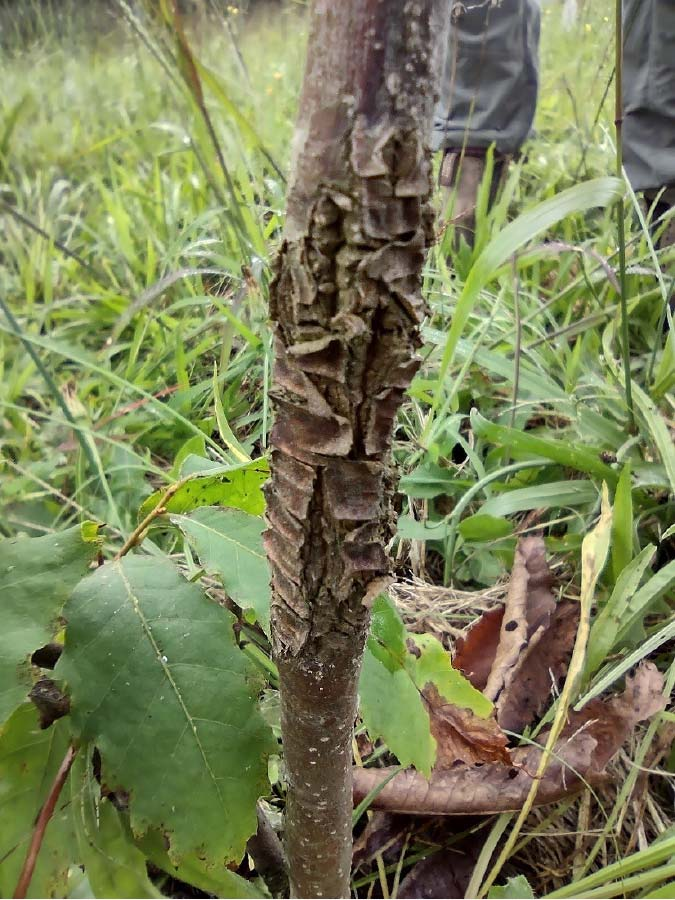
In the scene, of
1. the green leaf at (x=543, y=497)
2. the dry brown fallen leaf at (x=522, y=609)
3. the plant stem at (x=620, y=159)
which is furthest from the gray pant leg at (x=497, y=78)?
the dry brown fallen leaf at (x=522, y=609)

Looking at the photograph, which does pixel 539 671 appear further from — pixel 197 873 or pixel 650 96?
pixel 650 96

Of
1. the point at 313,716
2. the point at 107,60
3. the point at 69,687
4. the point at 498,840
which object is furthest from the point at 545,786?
the point at 107,60

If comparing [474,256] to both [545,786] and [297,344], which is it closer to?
[545,786]

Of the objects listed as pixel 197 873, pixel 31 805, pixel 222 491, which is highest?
pixel 222 491

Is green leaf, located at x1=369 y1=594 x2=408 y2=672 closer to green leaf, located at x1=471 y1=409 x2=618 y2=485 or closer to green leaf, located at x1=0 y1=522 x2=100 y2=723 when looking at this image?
green leaf, located at x1=0 y1=522 x2=100 y2=723

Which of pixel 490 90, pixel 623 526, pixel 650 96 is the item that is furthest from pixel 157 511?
pixel 490 90

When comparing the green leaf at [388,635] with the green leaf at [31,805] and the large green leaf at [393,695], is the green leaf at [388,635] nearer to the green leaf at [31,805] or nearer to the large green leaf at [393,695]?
the large green leaf at [393,695]

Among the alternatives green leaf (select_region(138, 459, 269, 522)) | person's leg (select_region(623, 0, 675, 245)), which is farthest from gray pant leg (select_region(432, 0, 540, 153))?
green leaf (select_region(138, 459, 269, 522))
